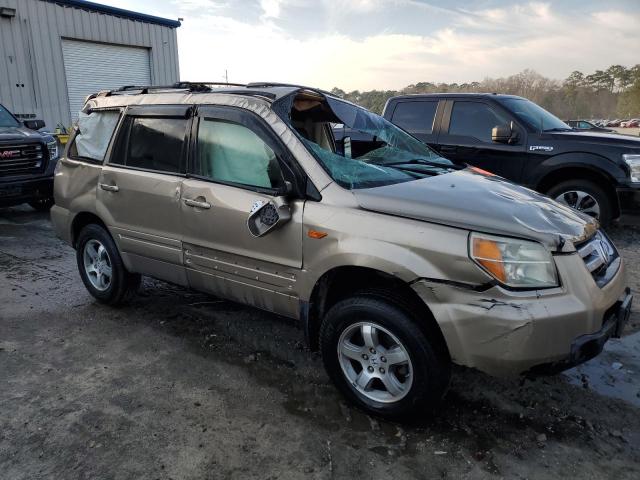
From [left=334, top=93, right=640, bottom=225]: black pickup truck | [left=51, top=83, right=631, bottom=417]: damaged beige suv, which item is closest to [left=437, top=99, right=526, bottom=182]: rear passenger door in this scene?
[left=334, top=93, right=640, bottom=225]: black pickup truck

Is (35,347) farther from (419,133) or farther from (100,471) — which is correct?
(419,133)

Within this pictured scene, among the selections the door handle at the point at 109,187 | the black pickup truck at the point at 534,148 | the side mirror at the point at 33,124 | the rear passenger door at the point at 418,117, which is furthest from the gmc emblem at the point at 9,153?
the black pickup truck at the point at 534,148

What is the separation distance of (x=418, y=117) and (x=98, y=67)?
1262cm

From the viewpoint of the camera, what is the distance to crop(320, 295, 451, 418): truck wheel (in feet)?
8.02

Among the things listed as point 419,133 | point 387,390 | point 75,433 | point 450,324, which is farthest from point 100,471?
point 419,133

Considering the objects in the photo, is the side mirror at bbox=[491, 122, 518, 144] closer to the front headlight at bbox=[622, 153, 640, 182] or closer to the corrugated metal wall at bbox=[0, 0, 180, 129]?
the front headlight at bbox=[622, 153, 640, 182]

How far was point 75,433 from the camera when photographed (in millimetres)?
2605

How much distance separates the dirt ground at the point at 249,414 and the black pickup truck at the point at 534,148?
245 cm

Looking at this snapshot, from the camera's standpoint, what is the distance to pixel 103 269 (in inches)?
166

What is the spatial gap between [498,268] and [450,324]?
0.35m

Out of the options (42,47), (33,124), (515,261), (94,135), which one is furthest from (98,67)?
(515,261)

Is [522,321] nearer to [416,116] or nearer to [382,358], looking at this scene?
[382,358]

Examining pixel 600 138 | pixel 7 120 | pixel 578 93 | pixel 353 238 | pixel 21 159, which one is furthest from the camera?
pixel 578 93

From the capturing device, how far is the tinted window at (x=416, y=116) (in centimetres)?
712
